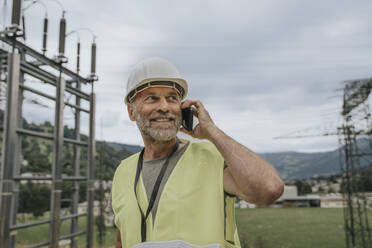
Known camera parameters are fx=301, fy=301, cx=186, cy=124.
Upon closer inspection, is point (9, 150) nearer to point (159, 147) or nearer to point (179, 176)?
point (159, 147)

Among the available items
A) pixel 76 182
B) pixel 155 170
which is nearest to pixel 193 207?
pixel 155 170

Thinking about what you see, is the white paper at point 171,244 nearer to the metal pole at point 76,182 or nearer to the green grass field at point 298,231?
the metal pole at point 76,182

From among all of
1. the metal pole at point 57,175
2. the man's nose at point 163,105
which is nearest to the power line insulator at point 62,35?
the metal pole at point 57,175

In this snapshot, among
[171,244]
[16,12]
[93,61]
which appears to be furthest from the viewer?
[93,61]

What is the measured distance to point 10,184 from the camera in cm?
467

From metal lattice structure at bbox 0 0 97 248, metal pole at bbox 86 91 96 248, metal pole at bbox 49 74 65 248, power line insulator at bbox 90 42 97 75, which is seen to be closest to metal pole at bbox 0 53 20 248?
metal lattice structure at bbox 0 0 97 248

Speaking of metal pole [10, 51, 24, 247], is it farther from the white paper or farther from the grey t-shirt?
the white paper

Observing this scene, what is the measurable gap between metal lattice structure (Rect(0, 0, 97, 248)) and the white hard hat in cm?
375

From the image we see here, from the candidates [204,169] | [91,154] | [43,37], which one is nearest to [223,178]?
[204,169]

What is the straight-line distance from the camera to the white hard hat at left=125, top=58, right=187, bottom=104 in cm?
183

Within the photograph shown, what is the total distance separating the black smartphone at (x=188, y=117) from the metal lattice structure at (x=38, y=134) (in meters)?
4.00

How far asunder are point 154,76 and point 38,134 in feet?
15.2

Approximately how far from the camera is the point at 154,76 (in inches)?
72.4

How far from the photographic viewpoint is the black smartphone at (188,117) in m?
1.80
